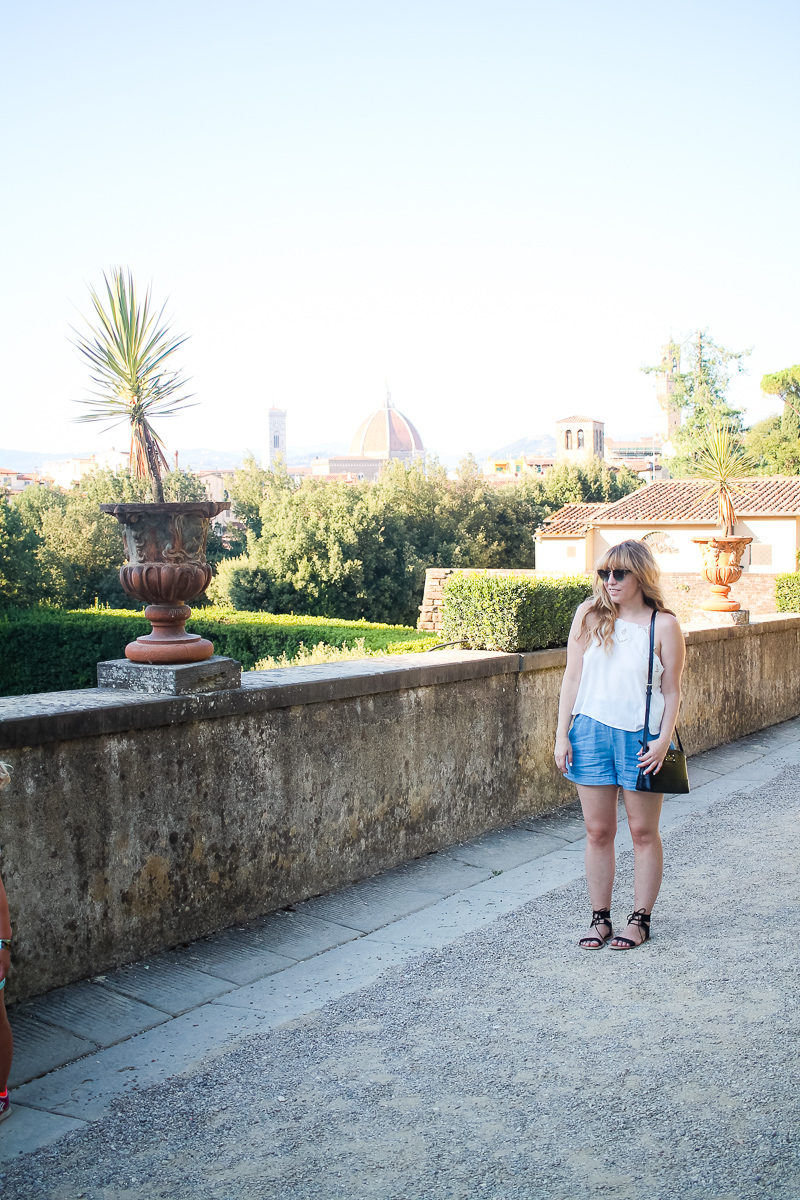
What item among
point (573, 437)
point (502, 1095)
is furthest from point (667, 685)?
point (573, 437)

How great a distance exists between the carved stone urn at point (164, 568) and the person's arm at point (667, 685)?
1787mm

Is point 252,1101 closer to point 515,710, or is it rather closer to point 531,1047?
point 531,1047

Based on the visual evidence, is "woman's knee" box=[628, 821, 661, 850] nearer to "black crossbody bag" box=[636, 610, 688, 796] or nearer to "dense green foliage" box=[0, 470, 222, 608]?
"black crossbody bag" box=[636, 610, 688, 796]

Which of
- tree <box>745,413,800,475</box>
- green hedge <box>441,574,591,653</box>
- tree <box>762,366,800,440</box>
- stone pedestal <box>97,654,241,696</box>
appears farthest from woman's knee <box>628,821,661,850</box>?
tree <box>762,366,800,440</box>

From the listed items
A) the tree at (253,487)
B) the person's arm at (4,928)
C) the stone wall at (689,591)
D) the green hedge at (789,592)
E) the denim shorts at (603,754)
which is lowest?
the stone wall at (689,591)

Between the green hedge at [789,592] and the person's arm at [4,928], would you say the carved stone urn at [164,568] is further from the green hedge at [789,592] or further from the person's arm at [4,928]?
the green hedge at [789,592]

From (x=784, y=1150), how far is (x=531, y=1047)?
828mm

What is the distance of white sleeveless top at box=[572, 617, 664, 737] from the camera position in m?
4.02

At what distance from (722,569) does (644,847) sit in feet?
23.0

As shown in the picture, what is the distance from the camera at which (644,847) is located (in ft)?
13.5

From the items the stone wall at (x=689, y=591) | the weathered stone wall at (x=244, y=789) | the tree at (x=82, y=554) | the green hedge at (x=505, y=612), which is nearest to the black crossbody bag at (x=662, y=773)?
the weathered stone wall at (x=244, y=789)

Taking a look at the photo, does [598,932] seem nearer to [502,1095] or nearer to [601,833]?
[601,833]

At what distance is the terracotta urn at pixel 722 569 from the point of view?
1014cm

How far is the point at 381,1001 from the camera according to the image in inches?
141
